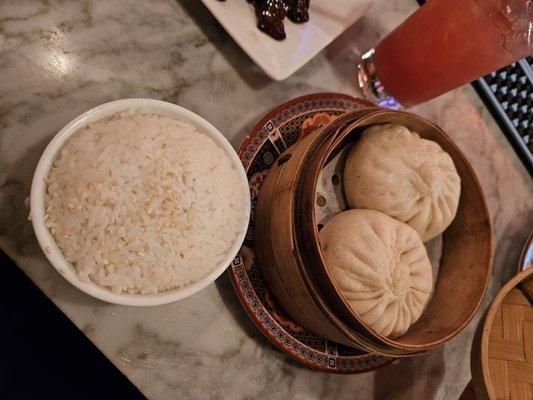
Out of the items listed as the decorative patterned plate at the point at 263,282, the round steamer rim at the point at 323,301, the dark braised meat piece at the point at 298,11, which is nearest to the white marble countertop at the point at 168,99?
the decorative patterned plate at the point at 263,282

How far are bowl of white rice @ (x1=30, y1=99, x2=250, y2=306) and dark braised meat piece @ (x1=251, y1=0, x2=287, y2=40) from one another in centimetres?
47

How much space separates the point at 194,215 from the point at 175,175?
0.10m

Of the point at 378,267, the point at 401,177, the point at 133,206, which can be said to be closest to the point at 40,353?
the point at 133,206

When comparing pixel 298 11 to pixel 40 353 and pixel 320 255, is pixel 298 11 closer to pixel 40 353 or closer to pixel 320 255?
pixel 320 255

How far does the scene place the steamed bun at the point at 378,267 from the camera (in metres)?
1.21

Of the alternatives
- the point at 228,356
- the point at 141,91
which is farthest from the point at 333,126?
the point at 228,356

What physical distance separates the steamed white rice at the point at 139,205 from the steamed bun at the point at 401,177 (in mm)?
445

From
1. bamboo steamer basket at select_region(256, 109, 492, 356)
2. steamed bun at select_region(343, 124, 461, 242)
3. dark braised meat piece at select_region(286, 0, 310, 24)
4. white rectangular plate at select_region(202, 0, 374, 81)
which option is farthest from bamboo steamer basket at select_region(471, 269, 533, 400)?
dark braised meat piece at select_region(286, 0, 310, 24)

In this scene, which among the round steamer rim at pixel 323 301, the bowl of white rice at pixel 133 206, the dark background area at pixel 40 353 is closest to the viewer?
the bowl of white rice at pixel 133 206

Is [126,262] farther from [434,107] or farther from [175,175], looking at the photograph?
[434,107]

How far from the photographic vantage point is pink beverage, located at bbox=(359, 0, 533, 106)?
135cm

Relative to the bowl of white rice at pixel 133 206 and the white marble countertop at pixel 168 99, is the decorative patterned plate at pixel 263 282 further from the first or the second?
the bowl of white rice at pixel 133 206

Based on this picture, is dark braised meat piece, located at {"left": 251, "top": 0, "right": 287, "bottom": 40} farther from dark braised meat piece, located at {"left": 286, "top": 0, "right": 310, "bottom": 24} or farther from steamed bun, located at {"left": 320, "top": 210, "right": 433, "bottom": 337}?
steamed bun, located at {"left": 320, "top": 210, "right": 433, "bottom": 337}

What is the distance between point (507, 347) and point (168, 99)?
1.17 m
